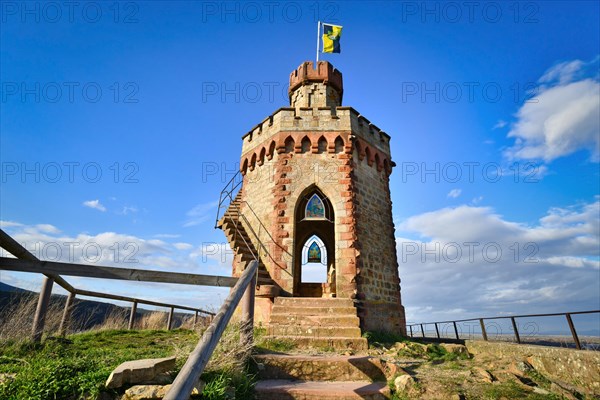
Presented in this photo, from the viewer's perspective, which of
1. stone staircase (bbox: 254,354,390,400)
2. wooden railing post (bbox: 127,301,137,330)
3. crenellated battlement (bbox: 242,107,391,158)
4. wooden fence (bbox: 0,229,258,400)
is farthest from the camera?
crenellated battlement (bbox: 242,107,391,158)

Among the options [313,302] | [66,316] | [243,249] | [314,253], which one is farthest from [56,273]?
[314,253]

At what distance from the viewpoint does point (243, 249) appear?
10.7 metres

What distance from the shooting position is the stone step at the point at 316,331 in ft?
25.4

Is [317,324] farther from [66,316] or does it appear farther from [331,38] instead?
[331,38]

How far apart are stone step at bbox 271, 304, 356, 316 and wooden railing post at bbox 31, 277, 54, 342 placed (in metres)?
4.78

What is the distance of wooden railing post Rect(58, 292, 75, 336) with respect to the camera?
699 centimetres

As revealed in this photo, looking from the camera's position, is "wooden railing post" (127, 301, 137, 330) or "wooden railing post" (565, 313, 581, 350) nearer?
"wooden railing post" (565, 313, 581, 350)

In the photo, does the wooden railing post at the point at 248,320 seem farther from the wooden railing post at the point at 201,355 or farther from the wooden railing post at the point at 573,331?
the wooden railing post at the point at 573,331

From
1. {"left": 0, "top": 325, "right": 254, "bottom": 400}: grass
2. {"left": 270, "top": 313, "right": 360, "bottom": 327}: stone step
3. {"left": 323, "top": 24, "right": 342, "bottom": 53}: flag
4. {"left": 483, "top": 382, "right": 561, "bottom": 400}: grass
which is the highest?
{"left": 323, "top": 24, "right": 342, "bottom": 53}: flag

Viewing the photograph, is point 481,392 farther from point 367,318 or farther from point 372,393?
point 367,318

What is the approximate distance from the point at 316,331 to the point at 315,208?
4.38 metres

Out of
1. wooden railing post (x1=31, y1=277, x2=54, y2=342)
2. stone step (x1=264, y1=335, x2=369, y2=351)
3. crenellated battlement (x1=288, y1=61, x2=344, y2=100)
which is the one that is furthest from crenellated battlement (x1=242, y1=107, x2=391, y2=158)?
wooden railing post (x1=31, y1=277, x2=54, y2=342)

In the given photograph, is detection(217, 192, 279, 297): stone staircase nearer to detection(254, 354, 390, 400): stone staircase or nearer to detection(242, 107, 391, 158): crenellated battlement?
detection(242, 107, 391, 158): crenellated battlement

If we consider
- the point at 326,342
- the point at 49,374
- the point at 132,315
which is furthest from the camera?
the point at 132,315
